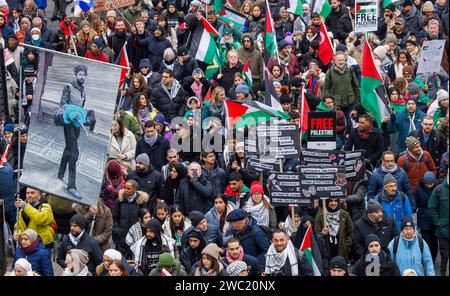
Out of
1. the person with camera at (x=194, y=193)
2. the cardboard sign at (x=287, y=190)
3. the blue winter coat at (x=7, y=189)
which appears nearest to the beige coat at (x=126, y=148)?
the person with camera at (x=194, y=193)

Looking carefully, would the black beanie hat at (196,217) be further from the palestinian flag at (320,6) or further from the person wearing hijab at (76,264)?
the palestinian flag at (320,6)

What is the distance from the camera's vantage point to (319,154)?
19.0 metres

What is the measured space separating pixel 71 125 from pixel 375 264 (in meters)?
3.49

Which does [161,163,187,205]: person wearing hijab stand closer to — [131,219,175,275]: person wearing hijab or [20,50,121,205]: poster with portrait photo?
[131,219,175,275]: person wearing hijab

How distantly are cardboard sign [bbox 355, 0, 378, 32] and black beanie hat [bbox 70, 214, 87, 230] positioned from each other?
7.05m

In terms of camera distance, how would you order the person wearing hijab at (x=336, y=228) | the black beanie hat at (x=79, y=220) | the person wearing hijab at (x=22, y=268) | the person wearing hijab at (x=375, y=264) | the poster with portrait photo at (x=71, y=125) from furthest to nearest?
1. the person wearing hijab at (x=336, y=228)
2. the black beanie hat at (x=79, y=220)
3. the poster with portrait photo at (x=71, y=125)
4. the person wearing hijab at (x=375, y=264)
5. the person wearing hijab at (x=22, y=268)

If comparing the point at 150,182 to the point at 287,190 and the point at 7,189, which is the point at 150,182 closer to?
the point at 7,189

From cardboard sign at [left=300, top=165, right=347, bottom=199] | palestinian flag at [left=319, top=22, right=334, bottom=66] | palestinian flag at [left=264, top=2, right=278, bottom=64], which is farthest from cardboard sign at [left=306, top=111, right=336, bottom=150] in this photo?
palestinian flag at [left=319, top=22, right=334, bottom=66]

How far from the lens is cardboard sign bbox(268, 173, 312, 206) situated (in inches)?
736

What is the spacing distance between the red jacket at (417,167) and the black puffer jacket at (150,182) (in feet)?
9.56

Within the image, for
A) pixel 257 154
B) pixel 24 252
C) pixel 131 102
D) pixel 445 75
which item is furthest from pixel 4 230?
pixel 445 75

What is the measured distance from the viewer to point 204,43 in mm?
26266

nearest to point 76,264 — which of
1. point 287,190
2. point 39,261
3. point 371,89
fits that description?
point 39,261

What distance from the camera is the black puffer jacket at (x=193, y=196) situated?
65.3 ft
